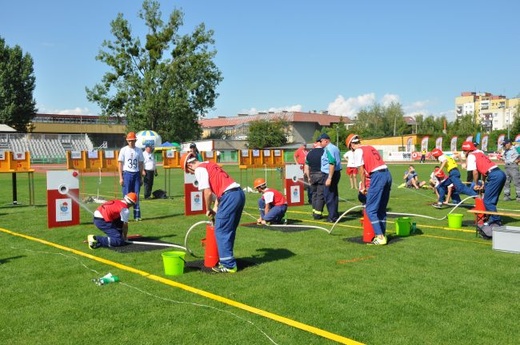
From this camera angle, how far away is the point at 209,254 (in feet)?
25.3

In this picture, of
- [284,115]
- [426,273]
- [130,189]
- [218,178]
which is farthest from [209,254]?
[284,115]

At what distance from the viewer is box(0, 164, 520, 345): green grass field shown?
16.6ft

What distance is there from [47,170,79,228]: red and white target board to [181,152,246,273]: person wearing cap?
5.69 metres

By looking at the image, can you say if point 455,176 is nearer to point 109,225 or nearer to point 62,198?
point 109,225

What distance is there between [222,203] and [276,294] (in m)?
1.59

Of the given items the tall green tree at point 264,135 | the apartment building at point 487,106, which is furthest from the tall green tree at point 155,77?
the apartment building at point 487,106

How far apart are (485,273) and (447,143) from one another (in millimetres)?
80403

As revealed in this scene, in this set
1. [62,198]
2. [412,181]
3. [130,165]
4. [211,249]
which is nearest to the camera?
[211,249]

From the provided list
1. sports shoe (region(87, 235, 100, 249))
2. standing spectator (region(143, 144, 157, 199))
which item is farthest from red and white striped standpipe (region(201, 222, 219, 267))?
standing spectator (region(143, 144, 157, 199))

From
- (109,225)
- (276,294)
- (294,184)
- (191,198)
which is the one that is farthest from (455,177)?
(276,294)

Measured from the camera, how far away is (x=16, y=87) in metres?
69.2

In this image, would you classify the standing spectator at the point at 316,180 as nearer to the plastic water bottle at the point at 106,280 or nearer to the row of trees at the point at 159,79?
the plastic water bottle at the point at 106,280

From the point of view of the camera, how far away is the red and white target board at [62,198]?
11.8m

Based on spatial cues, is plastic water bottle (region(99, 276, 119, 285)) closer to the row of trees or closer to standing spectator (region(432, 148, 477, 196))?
standing spectator (region(432, 148, 477, 196))
